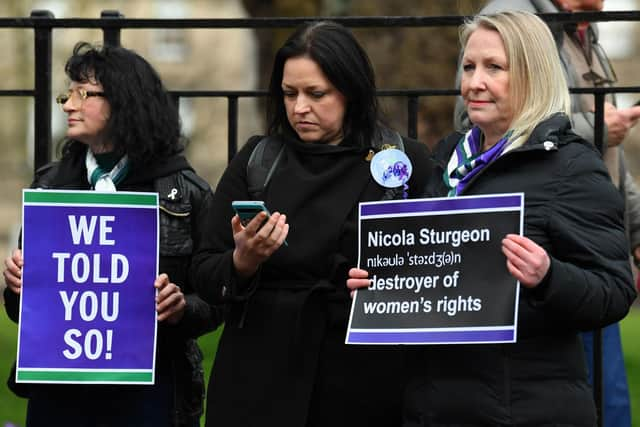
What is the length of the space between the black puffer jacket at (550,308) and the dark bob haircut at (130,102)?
1.33m

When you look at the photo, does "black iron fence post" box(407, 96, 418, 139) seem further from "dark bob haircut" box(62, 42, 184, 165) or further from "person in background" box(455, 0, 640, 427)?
"dark bob haircut" box(62, 42, 184, 165)

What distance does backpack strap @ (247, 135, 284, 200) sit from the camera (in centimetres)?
443

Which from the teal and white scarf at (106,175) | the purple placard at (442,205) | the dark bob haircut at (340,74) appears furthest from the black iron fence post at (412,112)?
the purple placard at (442,205)

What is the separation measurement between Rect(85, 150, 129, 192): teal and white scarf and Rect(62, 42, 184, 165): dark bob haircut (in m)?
0.03

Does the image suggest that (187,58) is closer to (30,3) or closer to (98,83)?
(30,3)

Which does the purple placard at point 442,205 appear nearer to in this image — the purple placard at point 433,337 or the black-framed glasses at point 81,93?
the purple placard at point 433,337

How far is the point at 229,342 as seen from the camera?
4.43m

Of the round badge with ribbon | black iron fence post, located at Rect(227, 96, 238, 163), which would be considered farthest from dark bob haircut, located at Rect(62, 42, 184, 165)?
the round badge with ribbon

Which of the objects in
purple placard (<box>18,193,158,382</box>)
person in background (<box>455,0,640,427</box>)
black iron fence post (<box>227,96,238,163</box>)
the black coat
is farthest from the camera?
black iron fence post (<box>227,96,238,163</box>)

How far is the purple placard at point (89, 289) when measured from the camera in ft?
15.4

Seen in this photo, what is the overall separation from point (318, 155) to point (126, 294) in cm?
76

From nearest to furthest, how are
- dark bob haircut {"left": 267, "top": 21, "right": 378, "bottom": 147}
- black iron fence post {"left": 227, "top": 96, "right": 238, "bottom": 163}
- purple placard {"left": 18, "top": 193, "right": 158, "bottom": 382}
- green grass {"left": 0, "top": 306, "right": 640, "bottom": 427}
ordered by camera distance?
dark bob haircut {"left": 267, "top": 21, "right": 378, "bottom": 147} → purple placard {"left": 18, "top": 193, "right": 158, "bottom": 382} → black iron fence post {"left": 227, "top": 96, "right": 238, "bottom": 163} → green grass {"left": 0, "top": 306, "right": 640, "bottom": 427}

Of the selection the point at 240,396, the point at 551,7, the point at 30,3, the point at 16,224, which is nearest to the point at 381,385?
the point at 240,396

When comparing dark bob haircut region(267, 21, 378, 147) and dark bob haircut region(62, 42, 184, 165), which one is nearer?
dark bob haircut region(267, 21, 378, 147)
